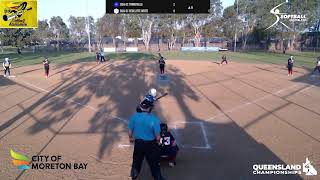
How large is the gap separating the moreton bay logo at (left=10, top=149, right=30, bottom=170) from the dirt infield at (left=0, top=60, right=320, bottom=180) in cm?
15

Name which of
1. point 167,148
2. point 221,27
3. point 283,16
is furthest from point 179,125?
point 221,27

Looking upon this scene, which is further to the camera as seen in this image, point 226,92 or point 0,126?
point 226,92

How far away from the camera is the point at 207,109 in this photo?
14.6 meters

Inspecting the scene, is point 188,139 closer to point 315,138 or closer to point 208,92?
point 315,138

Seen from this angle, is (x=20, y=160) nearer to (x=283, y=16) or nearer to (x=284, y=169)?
(x=284, y=169)

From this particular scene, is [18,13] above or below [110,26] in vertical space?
below

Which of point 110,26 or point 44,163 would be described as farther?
point 110,26

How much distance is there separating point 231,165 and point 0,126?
7652 mm

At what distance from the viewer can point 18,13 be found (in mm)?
28703

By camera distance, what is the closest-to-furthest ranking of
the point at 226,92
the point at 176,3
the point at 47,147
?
the point at 47,147 → the point at 176,3 → the point at 226,92

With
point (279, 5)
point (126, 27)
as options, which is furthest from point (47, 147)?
point (126, 27)


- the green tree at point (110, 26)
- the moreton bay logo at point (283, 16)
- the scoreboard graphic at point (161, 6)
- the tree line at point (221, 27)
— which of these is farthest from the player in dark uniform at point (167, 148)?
the green tree at point (110, 26)

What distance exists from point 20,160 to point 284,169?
19.9ft

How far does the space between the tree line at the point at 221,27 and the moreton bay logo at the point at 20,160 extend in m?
59.4
